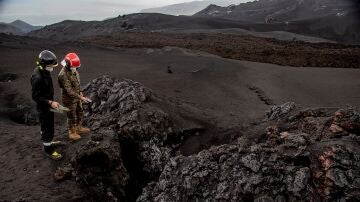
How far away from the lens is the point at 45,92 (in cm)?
853

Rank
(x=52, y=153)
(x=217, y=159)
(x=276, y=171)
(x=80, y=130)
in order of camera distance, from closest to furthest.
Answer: (x=276, y=171)
(x=217, y=159)
(x=52, y=153)
(x=80, y=130)

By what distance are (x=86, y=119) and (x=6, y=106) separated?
6.20 metres

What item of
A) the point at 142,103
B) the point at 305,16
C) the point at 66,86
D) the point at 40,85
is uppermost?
the point at 40,85

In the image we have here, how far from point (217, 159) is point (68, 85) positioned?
3.75m

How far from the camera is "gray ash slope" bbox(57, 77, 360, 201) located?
21.3 feet

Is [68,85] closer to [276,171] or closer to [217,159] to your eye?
[217,159]

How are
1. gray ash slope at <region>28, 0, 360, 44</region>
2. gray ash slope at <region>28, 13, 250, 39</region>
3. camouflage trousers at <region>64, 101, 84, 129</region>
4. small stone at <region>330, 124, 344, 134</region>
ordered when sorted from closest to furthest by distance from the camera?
small stone at <region>330, 124, 344, 134</region> < camouflage trousers at <region>64, 101, 84, 129</region> < gray ash slope at <region>28, 0, 360, 44</region> < gray ash slope at <region>28, 13, 250, 39</region>

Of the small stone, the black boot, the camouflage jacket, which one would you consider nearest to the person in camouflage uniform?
the camouflage jacket

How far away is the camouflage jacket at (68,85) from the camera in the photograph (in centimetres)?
918

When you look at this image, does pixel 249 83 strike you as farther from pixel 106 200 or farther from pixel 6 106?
pixel 106 200

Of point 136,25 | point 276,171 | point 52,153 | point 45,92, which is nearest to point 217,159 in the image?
point 276,171

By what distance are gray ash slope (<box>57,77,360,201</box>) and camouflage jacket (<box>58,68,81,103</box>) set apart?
105 centimetres

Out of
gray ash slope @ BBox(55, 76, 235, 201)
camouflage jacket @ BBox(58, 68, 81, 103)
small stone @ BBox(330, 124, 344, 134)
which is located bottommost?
gray ash slope @ BBox(55, 76, 235, 201)

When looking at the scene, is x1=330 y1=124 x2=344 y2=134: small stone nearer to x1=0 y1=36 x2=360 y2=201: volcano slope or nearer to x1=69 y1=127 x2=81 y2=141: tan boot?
x1=0 y1=36 x2=360 y2=201: volcano slope
